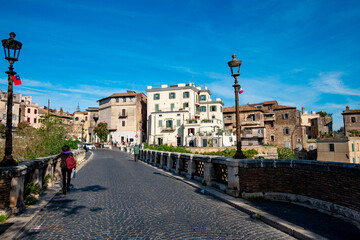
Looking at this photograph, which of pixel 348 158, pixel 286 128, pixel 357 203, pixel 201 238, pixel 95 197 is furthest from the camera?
pixel 286 128

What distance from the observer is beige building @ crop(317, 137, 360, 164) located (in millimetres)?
43438

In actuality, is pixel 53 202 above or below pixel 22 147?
below

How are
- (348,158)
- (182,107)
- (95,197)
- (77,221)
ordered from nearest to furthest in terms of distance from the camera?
(77,221)
(95,197)
(348,158)
(182,107)

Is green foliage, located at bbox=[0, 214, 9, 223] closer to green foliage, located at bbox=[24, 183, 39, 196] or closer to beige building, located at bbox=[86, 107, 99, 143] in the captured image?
green foliage, located at bbox=[24, 183, 39, 196]

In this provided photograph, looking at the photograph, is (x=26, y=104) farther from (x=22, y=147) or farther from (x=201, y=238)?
(x=201, y=238)

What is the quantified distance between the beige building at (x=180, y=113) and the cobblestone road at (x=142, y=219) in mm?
43944

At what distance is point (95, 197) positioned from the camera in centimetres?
820

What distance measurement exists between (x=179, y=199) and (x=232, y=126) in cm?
6096

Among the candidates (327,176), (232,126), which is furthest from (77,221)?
(232,126)

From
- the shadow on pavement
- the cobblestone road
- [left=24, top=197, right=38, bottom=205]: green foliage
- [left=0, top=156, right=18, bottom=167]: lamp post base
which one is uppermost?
[left=0, top=156, right=18, bottom=167]: lamp post base

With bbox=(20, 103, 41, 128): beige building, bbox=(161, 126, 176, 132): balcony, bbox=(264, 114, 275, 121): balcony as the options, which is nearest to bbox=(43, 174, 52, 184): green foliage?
bbox=(161, 126, 176, 132): balcony

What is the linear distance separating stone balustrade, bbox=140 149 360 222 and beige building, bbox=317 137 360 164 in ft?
140

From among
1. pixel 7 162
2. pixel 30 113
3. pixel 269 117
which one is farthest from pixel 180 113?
pixel 7 162

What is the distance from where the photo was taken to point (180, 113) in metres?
57.4
